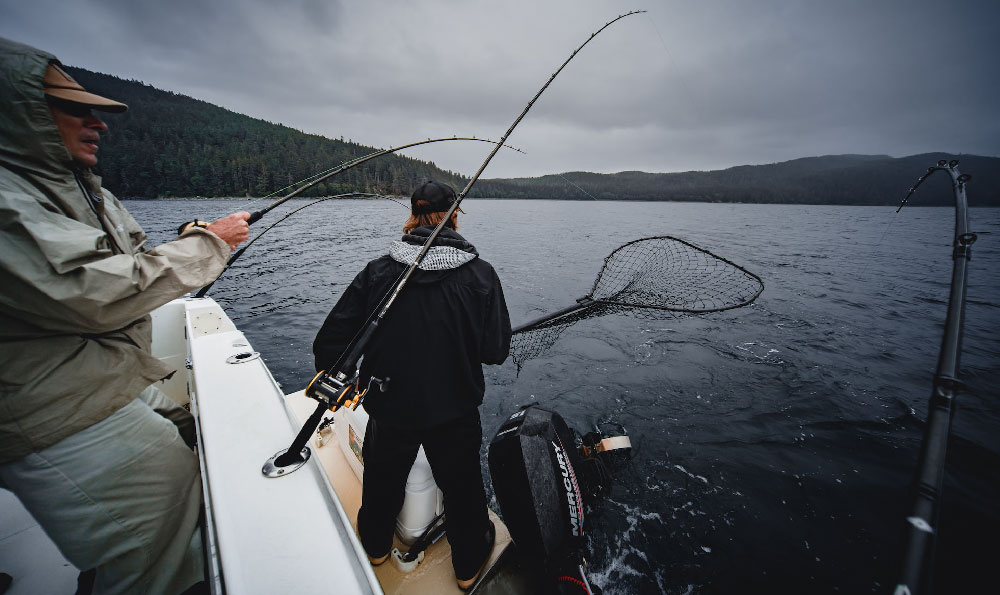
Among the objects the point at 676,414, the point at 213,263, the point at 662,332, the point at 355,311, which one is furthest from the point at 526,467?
the point at 662,332

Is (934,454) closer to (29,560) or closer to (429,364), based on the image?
(429,364)

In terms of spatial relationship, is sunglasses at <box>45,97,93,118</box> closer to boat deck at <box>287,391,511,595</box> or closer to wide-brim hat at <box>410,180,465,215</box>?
wide-brim hat at <box>410,180,465,215</box>

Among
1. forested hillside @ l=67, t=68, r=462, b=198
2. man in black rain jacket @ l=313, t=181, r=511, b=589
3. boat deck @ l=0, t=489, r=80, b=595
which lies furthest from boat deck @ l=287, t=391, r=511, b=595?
forested hillside @ l=67, t=68, r=462, b=198

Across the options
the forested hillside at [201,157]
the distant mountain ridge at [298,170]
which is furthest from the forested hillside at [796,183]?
the forested hillside at [201,157]

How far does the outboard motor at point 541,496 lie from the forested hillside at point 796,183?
7227 centimetres

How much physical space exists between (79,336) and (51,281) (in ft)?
1.38

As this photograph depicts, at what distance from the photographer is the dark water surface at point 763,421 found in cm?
355

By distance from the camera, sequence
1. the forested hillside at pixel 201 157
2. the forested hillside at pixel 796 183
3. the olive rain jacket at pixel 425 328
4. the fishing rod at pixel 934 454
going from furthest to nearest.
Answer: the forested hillside at pixel 796 183 < the forested hillside at pixel 201 157 < the olive rain jacket at pixel 425 328 < the fishing rod at pixel 934 454

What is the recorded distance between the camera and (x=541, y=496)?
2.42 metres

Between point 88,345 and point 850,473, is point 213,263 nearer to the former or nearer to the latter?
point 88,345

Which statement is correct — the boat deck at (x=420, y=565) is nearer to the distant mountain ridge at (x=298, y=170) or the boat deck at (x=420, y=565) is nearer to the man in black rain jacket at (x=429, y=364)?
the man in black rain jacket at (x=429, y=364)

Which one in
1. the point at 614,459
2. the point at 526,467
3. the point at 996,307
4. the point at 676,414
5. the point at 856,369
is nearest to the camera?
the point at 526,467

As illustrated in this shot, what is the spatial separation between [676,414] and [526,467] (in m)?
4.52

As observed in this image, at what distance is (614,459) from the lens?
4.38 meters
